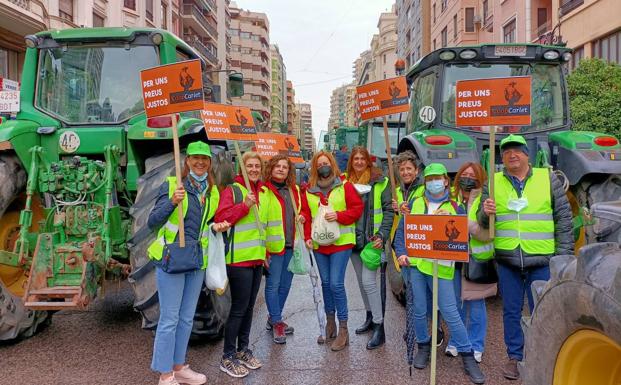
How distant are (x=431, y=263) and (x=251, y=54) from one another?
74441 millimetres

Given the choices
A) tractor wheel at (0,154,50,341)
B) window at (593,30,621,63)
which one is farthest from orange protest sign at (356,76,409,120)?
window at (593,30,621,63)

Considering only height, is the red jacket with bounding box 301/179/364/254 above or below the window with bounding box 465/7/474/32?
below

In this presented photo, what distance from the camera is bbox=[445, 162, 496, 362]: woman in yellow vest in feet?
13.8

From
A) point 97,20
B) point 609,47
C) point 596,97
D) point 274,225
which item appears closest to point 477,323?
point 274,225

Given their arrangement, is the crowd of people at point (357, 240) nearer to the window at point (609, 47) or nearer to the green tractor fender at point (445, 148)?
the green tractor fender at point (445, 148)

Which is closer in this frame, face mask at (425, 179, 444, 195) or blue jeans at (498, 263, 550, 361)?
blue jeans at (498, 263, 550, 361)

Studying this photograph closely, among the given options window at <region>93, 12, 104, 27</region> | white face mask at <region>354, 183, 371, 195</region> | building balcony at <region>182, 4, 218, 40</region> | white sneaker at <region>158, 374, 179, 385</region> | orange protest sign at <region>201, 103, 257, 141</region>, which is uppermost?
building balcony at <region>182, 4, 218, 40</region>

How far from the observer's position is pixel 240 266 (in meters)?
4.12

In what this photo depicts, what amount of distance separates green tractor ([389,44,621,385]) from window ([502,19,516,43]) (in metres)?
18.5

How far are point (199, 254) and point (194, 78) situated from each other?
135cm

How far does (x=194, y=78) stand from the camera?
13.4 ft

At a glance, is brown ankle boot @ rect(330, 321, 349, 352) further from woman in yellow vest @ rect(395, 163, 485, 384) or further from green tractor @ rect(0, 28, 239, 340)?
green tractor @ rect(0, 28, 239, 340)

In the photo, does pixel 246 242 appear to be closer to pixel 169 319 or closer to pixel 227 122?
pixel 169 319

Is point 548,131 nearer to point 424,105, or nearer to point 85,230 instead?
point 424,105
